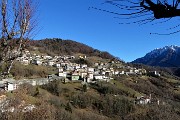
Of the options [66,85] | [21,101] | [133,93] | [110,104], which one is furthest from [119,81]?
[21,101]

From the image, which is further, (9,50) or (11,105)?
(11,105)

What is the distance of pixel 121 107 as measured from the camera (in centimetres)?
5559

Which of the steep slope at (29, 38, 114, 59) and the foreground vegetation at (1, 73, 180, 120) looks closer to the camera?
the foreground vegetation at (1, 73, 180, 120)

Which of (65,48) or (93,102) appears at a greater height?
(65,48)

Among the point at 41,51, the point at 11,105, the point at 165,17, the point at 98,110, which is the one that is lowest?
the point at 98,110

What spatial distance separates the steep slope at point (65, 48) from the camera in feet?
462

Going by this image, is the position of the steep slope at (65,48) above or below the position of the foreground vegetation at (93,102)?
above

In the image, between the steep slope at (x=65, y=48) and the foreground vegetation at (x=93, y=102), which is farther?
the steep slope at (x=65, y=48)

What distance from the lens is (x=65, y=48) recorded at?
488 ft

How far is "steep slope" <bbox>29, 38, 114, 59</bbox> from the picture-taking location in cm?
14088

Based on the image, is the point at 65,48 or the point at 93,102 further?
the point at 65,48

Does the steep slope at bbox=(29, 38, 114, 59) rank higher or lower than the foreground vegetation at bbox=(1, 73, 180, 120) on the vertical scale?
higher

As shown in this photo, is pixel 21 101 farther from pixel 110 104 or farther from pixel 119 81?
pixel 119 81

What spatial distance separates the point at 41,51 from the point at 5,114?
4366 inches
